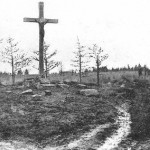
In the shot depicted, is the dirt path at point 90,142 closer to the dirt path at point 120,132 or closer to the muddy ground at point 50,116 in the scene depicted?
the dirt path at point 120,132

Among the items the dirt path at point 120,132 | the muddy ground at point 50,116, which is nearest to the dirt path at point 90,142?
the dirt path at point 120,132

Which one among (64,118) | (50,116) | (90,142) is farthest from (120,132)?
(50,116)

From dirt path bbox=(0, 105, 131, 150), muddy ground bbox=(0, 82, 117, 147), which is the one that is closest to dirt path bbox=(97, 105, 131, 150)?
dirt path bbox=(0, 105, 131, 150)

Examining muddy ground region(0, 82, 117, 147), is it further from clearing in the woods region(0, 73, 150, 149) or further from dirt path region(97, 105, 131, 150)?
dirt path region(97, 105, 131, 150)

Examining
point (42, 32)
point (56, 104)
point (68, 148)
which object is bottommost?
point (68, 148)

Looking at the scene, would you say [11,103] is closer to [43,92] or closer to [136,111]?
[43,92]

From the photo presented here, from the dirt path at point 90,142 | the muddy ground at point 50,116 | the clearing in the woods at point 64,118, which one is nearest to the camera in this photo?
the dirt path at point 90,142

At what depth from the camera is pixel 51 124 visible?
1335cm

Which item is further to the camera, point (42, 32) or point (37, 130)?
point (42, 32)

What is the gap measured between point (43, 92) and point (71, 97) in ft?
6.16

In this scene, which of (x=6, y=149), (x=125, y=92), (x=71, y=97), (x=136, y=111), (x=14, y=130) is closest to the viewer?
(x=6, y=149)

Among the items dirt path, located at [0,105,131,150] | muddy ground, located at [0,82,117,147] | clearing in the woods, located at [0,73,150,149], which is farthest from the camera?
muddy ground, located at [0,82,117,147]

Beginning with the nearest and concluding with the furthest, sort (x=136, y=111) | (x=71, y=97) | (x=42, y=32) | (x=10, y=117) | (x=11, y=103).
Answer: (x=10, y=117), (x=11, y=103), (x=136, y=111), (x=71, y=97), (x=42, y=32)

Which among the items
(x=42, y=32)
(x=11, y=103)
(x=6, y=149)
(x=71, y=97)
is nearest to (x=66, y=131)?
(x=6, y=149)
